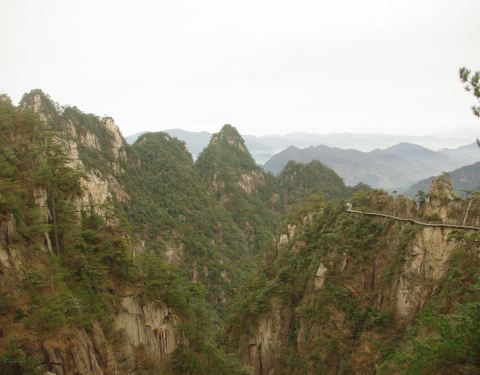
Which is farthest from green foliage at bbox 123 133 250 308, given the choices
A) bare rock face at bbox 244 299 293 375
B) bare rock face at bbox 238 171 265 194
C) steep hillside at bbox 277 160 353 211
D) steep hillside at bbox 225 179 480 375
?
steep hillside at bbox 225 179 480 375

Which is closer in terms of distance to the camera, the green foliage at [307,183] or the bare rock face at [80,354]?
the bare rock face at [80,354]

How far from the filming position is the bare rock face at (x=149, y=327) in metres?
22.1

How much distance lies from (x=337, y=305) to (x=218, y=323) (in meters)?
22.4

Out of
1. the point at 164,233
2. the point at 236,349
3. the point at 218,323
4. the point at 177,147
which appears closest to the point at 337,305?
the point at 236,349

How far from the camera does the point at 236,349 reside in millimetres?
36250

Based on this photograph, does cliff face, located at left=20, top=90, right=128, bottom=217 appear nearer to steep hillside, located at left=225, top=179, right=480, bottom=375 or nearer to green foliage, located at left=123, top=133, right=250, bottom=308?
green foliage, located at left=123, top=133, right=250, bottom=308

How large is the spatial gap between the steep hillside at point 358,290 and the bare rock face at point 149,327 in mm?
12107

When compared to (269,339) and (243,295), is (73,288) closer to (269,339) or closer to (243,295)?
(269,339)

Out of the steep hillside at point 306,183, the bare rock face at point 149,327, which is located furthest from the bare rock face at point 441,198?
the steep hillside at point 306,183

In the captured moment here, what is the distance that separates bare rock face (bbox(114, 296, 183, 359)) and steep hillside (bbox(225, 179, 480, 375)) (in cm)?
1211

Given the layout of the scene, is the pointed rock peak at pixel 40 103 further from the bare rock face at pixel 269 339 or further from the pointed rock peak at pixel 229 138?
the pointed rock peak at pixel 229 138

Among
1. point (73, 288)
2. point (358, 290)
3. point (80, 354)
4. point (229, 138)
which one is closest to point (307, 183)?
point (229, 138)

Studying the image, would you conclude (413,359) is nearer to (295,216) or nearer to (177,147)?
(295,216)

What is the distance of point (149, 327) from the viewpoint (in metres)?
23.3
